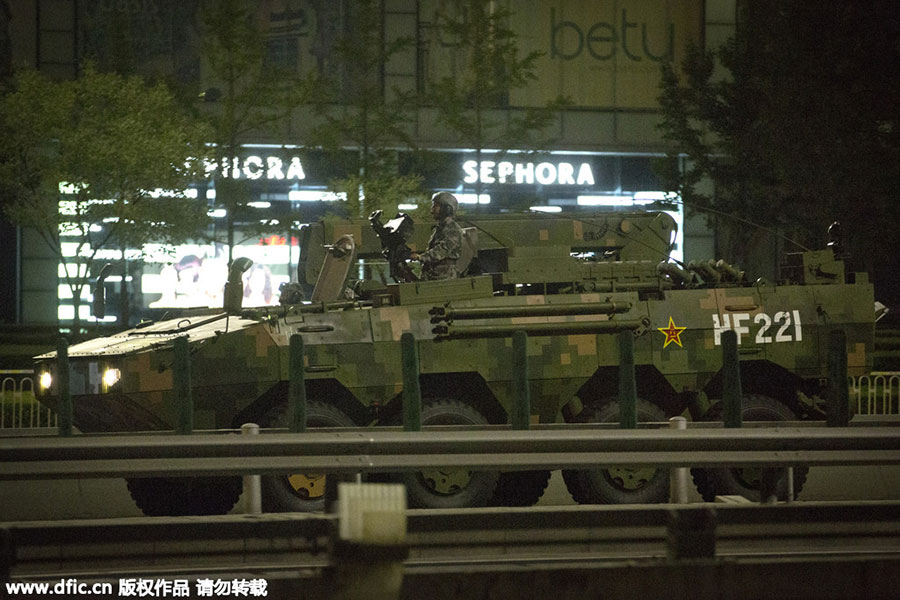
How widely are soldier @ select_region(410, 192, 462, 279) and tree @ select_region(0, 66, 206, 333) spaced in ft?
42.1

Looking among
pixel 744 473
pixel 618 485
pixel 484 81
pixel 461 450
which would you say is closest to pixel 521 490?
pixel 618 485

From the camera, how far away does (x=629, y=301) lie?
431 inches

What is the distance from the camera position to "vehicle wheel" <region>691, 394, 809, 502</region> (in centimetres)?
1034

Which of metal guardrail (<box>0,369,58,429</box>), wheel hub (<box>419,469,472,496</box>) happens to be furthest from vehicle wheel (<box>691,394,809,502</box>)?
metal guardrail (<box>0,369,58,429</box>)

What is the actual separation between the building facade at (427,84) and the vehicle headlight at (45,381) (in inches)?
740

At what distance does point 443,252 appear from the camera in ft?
37.2

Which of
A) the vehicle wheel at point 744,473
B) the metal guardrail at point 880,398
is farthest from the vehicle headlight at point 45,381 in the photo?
the metal guardrail at point 880,398

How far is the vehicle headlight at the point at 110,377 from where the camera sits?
9.80m

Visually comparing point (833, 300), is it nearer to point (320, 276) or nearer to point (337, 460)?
point (320, 276)

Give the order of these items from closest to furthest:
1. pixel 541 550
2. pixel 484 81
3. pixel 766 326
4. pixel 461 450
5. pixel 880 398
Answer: pixel 541 550 → pixel 461 450 → pixel 766 326 → pixel 880 398 → pixel 484 81

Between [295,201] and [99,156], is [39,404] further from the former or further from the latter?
[295,201]

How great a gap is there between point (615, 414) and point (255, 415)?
3103 millimetres

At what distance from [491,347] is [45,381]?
12.3 feet

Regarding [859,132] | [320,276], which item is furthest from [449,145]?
[320,276]
